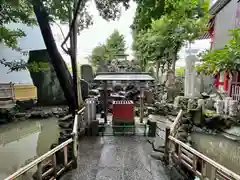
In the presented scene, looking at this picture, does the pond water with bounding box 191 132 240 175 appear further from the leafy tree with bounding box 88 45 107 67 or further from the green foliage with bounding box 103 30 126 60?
the green foliage with bounding box 103 30 126 60

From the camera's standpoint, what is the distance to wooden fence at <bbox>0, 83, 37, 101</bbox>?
40.8 ft

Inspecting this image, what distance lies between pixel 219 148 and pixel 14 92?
501 inches

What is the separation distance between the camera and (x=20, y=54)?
15.3 metres

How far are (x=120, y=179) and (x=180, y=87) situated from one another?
344 inches

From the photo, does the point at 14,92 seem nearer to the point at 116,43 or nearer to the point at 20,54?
the point at 20,54

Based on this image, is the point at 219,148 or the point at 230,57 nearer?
the point at 230,57

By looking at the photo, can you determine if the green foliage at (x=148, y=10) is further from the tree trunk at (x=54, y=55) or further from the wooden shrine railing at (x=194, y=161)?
the tree trunk at (x=54, y=55)

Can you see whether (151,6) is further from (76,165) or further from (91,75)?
(91,75)

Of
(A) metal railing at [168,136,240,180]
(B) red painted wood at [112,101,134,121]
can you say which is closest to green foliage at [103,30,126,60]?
(B) red painted wood at [112,101,134,121]

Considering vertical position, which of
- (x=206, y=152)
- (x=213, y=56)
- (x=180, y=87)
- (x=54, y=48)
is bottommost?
(x=206, y=152)

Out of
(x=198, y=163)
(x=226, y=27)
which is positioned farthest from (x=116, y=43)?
(x=198, y=163)

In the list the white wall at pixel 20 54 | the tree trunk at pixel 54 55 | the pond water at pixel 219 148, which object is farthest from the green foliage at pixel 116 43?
the pond water at pixel 219 148

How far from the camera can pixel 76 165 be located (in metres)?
4.41

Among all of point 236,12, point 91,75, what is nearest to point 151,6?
point 236,12
